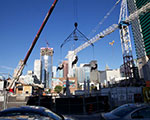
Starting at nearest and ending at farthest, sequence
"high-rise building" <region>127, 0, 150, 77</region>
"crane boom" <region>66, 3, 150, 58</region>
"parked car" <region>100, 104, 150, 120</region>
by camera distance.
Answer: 1. "parked car" <region>100, 104, 150, 120</region>
2. "crane boom" <region>66, 3, 150, 58</region>
3. "high-rise building" <region>127, 0, 150, 77</region>

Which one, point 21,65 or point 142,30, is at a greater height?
point 142,30

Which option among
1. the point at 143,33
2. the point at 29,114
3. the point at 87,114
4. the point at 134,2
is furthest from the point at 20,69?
the point at 134,2

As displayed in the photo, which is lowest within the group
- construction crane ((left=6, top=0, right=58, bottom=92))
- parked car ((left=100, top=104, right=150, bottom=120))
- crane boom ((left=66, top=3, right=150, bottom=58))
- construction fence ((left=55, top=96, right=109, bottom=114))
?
construction fence ((left=55, top=96, right=109, bottom=114))

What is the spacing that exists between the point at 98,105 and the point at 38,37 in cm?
1791

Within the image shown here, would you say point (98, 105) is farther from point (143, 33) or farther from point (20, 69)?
point (143, 33)

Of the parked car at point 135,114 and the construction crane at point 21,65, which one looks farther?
the construction crane at point 21,65

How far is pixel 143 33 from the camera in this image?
323 feet

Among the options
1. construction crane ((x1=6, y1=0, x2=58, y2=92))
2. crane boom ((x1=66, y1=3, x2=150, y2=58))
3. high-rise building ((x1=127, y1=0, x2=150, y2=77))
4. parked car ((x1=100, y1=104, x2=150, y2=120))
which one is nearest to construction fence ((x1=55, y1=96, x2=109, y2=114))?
parked car ((x1=100, y1=104, x2=150, y2=120))

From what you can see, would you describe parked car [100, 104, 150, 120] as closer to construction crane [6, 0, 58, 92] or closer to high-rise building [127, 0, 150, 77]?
construction crane [6, 0, 58, 92]

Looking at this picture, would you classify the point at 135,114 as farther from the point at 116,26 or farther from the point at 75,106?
the point at 116,26

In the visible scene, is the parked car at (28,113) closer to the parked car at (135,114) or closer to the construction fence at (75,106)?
the parked car at (135,114)

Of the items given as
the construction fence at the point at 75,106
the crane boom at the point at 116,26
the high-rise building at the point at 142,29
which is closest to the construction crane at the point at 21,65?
the construction fence at the point at 75,106

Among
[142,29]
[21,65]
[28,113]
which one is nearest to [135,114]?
[28,113]

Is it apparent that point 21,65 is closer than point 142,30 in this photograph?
Yes
